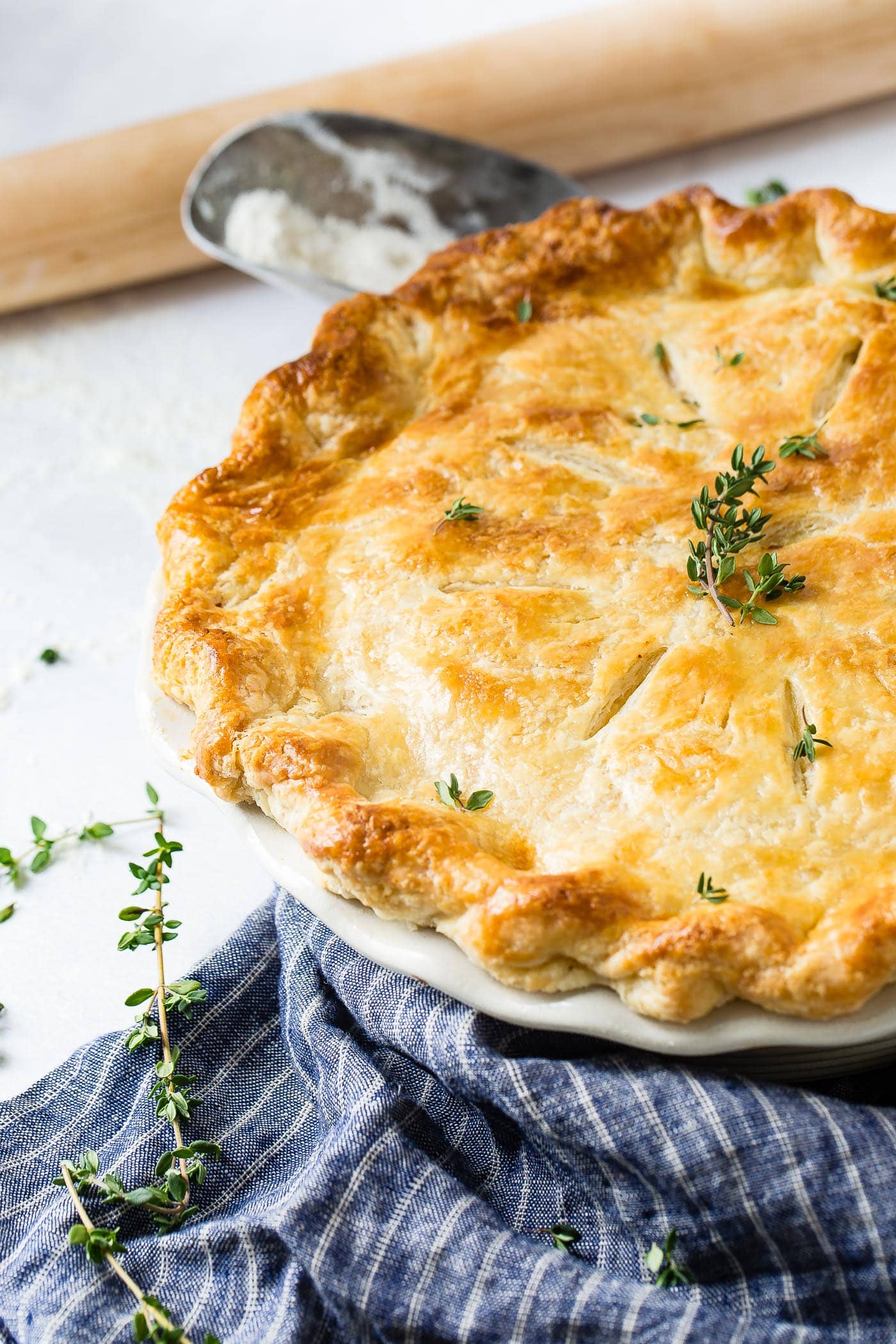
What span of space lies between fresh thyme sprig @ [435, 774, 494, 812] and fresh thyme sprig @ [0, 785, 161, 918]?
0.83 meters

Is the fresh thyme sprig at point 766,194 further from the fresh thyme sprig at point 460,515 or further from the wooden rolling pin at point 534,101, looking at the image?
the fresh thyme sprig at point 460,515

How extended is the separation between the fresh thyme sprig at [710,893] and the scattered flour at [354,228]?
237 centimetres

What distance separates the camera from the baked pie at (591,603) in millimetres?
2051

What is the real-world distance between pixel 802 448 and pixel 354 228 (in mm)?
1886

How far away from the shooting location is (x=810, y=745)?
2184 millimetres

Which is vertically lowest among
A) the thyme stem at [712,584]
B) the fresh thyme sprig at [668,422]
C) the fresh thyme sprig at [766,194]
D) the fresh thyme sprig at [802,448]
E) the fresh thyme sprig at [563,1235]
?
the fresh thyme sprig at [563,1235]

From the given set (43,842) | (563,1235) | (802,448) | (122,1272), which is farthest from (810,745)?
(43,842)

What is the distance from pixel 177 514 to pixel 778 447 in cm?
113

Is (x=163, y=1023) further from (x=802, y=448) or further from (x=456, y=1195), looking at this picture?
(x=802, y=448)

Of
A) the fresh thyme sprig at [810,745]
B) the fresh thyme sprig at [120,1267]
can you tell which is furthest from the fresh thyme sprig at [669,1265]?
the fresh thyme sprig at [810,745]

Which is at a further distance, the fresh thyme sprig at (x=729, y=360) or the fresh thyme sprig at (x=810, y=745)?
the fresh thyme sprig at (x=729, y=360)

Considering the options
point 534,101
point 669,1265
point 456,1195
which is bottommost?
point 669,1265

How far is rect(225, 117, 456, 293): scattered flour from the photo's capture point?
3.96 metres

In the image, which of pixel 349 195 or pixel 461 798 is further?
pixel 349 195
